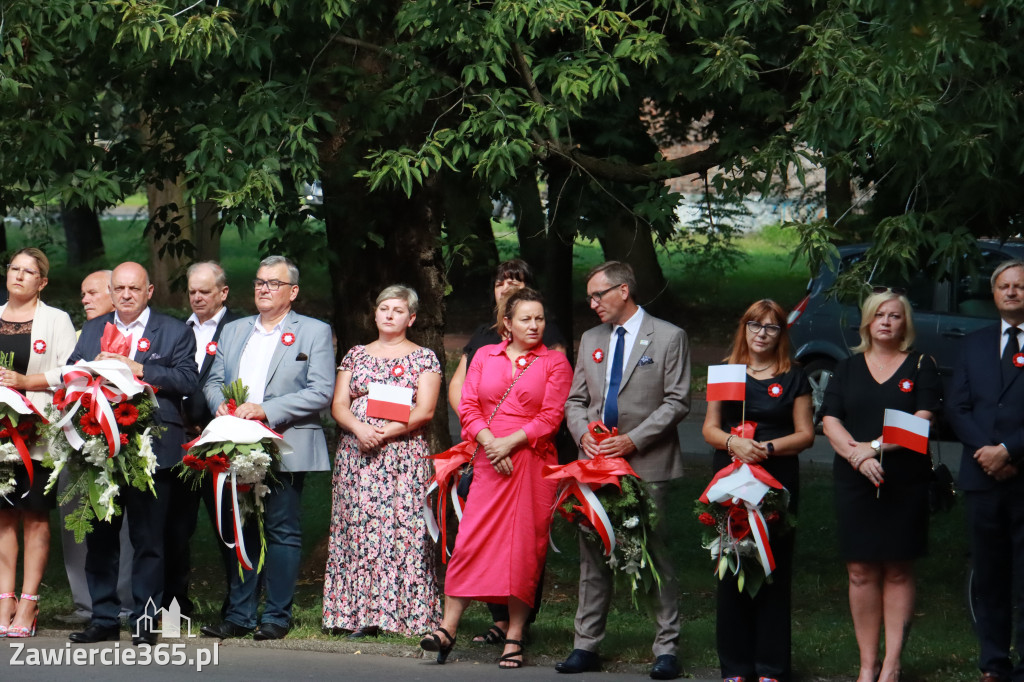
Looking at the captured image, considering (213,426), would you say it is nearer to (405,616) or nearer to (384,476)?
(384,476)

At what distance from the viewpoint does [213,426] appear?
7.39 metres

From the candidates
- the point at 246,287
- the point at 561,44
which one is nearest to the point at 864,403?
the point at 561,44

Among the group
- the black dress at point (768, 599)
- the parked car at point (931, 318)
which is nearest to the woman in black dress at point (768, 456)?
the black dress at point (768, 599)

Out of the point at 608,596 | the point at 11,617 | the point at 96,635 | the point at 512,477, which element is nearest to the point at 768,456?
the point at 608,596

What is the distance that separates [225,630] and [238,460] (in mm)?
1072

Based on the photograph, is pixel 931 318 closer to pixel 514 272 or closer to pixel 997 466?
pixel 514 272

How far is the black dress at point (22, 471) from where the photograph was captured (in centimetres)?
776

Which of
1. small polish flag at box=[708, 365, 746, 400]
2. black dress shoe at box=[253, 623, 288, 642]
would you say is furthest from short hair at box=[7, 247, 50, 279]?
small polish flag at box=[708, 365, 746, 400]

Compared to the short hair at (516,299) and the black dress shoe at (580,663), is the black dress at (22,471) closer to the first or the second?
the short hair at (516,299)

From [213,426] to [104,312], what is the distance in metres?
1.38

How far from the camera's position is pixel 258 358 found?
7.90 metres

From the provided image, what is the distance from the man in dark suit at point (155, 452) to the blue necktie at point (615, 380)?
2.30m

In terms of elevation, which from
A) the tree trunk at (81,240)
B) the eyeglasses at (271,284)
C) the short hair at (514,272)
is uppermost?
the tree trunk at (81,240)

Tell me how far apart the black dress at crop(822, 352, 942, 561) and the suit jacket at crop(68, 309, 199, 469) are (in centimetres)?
353
